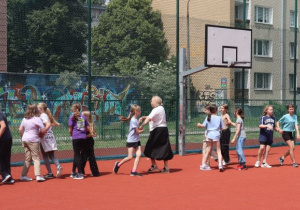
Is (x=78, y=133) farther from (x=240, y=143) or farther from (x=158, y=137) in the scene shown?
(x=240, y=143)

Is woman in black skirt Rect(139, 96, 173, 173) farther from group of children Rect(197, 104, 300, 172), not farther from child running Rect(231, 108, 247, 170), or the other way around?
child running Rect(231, 108, 247, 170)

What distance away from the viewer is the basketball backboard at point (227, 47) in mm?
15086

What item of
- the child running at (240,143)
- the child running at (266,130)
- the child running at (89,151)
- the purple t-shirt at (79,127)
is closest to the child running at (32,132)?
the purple t-shirt at (79,127)

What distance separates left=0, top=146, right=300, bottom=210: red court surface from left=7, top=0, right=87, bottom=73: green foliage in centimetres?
312

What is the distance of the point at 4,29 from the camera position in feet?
42.9

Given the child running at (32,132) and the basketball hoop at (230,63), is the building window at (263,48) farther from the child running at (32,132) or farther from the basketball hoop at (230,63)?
the child running at (32,132)

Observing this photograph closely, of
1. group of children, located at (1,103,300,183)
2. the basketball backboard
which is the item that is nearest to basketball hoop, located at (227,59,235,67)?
the basketball backboard

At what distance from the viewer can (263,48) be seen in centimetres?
2053

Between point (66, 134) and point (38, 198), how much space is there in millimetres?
6781

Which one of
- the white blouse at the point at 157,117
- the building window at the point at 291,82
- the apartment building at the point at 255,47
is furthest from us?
the building window at the point at 291,82

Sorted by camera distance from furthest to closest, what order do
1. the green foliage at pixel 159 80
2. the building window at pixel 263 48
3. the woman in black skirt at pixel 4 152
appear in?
the building window at pixel 263 48 → the green foliage at pixel 159 80 → the woman in black skirt at pixel 4 152

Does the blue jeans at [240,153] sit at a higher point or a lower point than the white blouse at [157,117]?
lower

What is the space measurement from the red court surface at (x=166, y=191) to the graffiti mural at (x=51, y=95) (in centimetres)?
234

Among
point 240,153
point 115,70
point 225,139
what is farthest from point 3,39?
point 240,153
